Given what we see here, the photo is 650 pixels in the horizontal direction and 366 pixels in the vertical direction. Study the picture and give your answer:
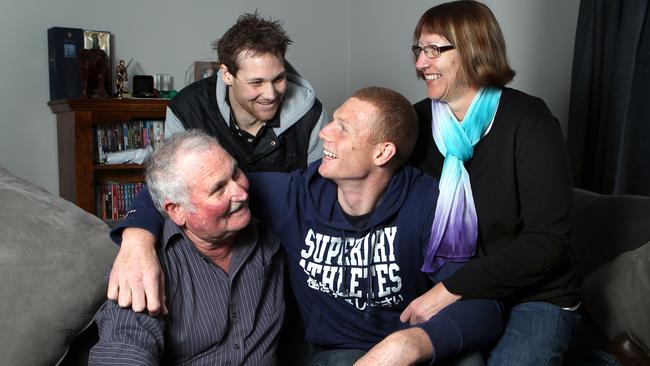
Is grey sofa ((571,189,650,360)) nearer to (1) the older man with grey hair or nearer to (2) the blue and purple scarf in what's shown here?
(2) the blue and purple scarf

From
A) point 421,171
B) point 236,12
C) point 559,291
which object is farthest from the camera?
point 236,12

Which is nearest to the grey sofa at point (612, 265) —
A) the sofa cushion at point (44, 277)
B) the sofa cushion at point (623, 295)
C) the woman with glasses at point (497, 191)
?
the sofa cushion at point (623, 295)

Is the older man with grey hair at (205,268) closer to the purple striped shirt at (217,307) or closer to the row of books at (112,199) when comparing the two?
the purple striped shirt at (217,307)

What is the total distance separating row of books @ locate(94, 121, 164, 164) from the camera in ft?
12.8

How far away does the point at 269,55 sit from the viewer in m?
2.14

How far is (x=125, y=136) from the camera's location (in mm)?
4008

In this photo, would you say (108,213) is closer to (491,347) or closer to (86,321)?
(86,321)

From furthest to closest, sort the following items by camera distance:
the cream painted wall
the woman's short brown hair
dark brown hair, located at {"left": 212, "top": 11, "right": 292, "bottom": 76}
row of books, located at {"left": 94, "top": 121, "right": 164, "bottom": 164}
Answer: row of books, located at {"left": 94, "top": 121, "right": 164, "bottom": 164} < the cream painted wall < dark brown hair, located at {"left": 212, "top": 11, "right": 292, "bottom": 76} < the woman's short brown hair

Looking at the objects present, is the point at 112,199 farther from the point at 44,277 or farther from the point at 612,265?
the point at 612,265

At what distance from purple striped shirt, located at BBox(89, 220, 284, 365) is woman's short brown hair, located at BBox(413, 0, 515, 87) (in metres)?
0.66

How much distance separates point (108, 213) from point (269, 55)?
220 centimetres

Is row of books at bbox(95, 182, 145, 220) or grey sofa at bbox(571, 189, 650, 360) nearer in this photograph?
grey sofa at bbox(571, 189, 650, 360)

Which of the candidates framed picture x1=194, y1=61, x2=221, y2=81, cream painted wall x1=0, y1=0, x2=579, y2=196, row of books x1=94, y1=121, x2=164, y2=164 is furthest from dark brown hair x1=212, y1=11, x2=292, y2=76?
framed picture x1=194, y1=61, x2=221, y2=81

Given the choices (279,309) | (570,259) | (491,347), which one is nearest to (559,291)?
(570,259)
